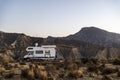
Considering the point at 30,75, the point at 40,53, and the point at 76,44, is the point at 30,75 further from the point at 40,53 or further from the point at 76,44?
the point at 76,44

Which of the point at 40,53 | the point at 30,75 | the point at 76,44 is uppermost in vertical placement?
the point at 76,44

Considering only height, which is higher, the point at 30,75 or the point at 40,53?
the point at 40,53

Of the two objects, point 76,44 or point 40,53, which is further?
point 76,44

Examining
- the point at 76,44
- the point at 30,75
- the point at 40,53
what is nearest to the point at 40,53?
the point at 40,53

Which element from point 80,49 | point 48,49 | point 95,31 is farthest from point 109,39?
point 48,49

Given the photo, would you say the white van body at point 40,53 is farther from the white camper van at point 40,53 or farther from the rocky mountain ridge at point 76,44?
the rocky mountain ridge at point 76,44

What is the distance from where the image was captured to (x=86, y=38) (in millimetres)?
157750

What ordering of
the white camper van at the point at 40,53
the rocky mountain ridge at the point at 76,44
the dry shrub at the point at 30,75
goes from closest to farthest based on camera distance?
the dry shrub at the point at 30,75, the white camper van at the point at 40,53, the rocky mountain ridge at the point at 76,44

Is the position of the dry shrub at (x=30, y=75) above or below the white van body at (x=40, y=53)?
below

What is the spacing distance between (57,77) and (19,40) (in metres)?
93.1

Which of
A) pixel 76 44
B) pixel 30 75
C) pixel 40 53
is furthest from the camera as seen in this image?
pixel 76 44

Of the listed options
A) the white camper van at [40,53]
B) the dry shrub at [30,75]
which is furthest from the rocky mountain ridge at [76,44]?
the dry shrub at [30,75]

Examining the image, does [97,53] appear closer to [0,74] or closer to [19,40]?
[19,40]

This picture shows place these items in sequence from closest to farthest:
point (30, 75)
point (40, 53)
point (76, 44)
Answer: point (30, 75) → point (40, 53) → point (76, 44)
